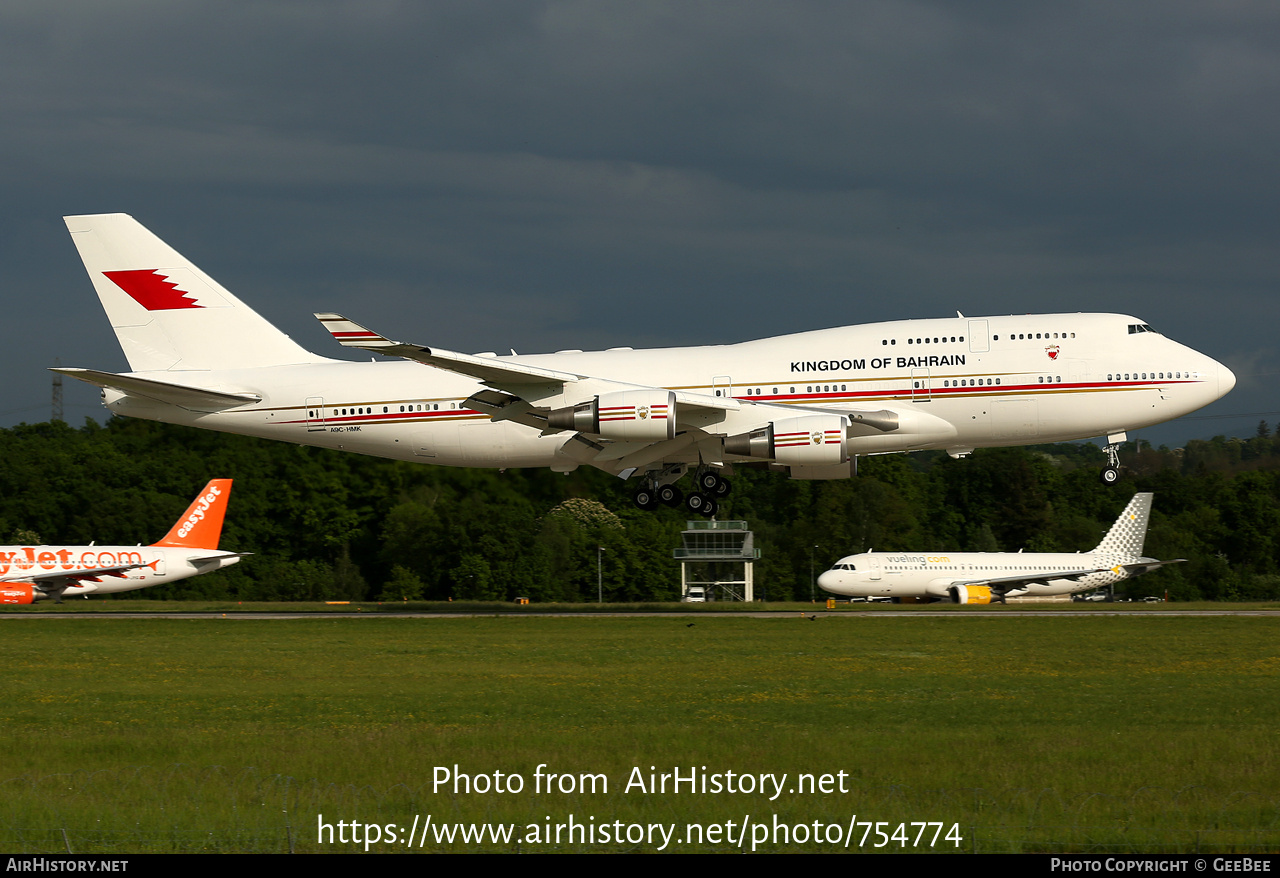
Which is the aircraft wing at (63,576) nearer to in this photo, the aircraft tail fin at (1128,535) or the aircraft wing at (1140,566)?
the aircraft tail fin at (1128,535)

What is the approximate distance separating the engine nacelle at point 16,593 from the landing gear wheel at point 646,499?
106 feet

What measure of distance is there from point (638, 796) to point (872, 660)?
50.5 ft

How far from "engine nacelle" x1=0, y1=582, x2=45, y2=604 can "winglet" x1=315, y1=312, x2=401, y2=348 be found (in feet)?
108

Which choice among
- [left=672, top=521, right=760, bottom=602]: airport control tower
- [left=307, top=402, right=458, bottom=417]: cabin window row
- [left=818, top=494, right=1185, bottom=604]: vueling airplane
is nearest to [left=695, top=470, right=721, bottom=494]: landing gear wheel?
[left=307, top=402, right=458, bottom=417]: cabin window row

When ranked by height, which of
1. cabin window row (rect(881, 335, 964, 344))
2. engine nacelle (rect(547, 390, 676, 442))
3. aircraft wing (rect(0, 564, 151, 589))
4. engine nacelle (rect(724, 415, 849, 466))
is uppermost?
cabin window row (rect(881, 335, 964, 344))

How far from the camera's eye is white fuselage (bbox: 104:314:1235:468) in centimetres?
3538

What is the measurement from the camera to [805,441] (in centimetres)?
3500

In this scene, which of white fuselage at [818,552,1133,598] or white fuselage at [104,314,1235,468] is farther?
white fuselage at [818,552,1133,598]

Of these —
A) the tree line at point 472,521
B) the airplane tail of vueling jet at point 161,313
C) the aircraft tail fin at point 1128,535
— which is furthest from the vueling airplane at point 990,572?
the airplane tail of vueling jet at point 161,313

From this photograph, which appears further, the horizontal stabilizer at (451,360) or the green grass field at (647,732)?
the horizontal stabilizer at (451,360)

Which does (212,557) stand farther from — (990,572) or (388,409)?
(990,572)

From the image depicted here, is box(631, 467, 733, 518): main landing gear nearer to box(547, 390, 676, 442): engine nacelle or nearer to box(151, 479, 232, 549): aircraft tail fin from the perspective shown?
box(547, 390, 676, 442): engine nacelle

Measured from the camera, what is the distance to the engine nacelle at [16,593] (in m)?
56.4
